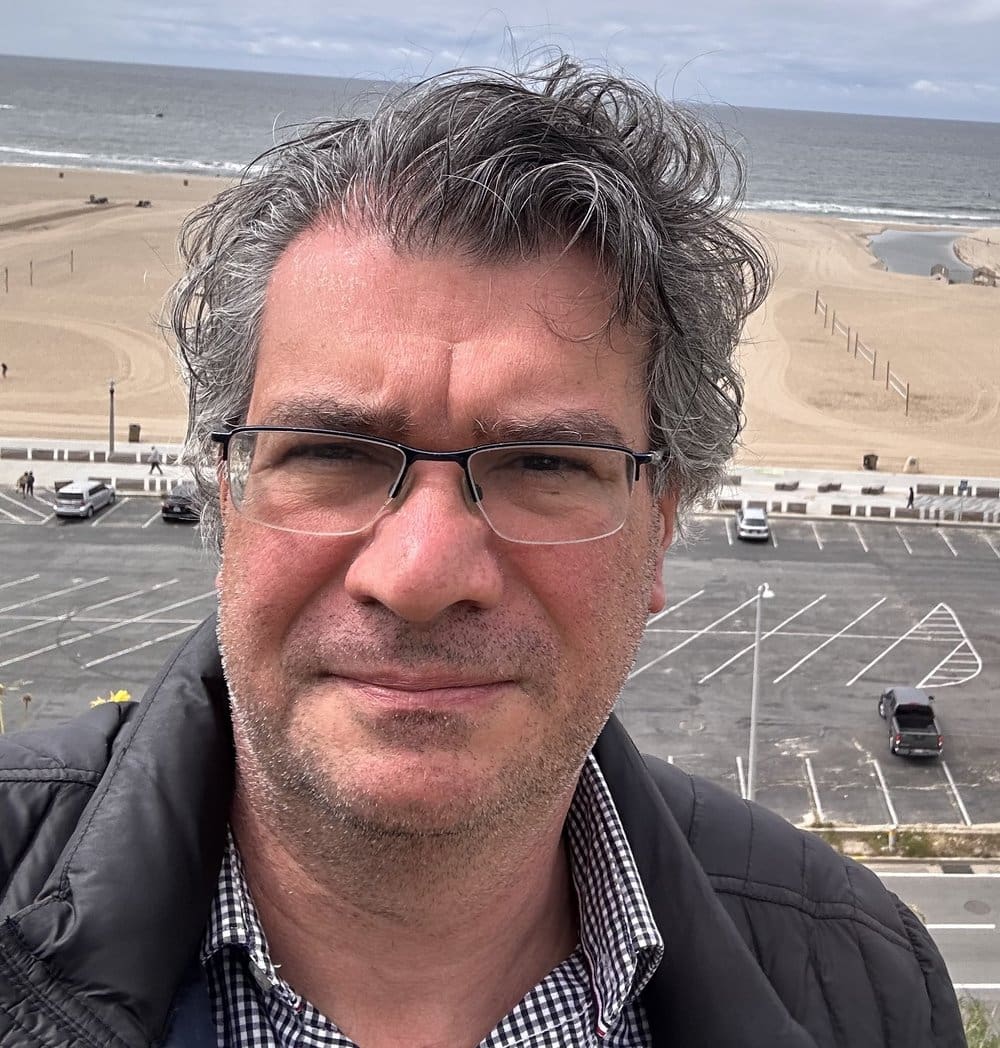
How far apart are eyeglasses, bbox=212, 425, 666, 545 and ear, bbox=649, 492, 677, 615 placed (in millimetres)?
386

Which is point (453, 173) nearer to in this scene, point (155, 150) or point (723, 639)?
point (723, 639)

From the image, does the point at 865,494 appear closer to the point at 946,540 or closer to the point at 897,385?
the point at 946,540

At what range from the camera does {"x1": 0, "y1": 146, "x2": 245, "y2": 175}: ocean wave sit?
103750mm

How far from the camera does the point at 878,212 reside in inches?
4395

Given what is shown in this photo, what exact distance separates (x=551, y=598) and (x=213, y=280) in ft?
4.77

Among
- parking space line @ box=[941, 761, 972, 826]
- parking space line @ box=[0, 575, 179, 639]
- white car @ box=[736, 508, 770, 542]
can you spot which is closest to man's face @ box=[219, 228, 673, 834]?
parking space line @ box=[941, 761, 972, 826]

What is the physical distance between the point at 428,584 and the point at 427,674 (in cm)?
19

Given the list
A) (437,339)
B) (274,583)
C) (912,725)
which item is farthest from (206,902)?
(912,725)

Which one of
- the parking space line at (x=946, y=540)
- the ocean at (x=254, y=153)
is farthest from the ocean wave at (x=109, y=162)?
the parking space line at (x=946, y=540)

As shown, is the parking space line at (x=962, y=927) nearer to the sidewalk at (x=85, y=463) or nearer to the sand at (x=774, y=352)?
the sand at (x=774, y=352)

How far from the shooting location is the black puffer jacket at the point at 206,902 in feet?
6.98

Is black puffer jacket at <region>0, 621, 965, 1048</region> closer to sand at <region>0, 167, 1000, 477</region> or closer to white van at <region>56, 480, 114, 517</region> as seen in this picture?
white van at <region>56, 480, 114, 517</region>

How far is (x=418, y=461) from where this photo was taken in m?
2.38

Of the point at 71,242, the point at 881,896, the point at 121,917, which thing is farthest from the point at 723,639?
the point at 71,242
